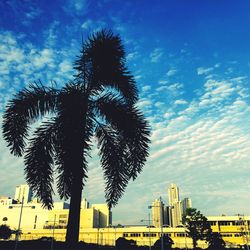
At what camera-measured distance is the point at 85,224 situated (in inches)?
5340

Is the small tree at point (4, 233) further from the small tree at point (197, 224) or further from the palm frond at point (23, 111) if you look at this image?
the palm frond at point (23, 111)

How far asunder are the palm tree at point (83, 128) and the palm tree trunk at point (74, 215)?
28 millimetres

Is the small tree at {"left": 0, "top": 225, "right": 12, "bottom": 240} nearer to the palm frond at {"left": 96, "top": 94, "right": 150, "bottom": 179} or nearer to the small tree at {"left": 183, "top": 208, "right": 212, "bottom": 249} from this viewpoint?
the small tree at {"left": 183, "top": 208, "right": 212, "bottom": 249}

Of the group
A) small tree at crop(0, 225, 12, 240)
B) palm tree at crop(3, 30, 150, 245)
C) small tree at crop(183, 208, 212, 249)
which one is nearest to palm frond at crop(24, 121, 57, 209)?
palm tree at crop(3, 30, 150, 245)

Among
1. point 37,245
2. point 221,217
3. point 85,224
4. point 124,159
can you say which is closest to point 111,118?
point 124,159

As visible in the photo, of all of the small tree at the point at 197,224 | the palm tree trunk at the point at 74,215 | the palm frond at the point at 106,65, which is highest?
the palm frond at the point at 106,65

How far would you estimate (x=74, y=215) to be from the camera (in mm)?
8039

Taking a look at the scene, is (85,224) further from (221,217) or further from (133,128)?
(133,128)

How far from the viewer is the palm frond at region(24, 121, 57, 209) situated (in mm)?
8867

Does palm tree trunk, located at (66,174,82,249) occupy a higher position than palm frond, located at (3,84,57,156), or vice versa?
palm frond, located at (3,84,57,156)

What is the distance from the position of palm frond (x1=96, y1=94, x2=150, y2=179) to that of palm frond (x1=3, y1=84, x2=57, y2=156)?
68.2 inches

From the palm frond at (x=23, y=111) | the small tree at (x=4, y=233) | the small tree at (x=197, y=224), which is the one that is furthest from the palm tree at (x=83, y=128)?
the small tree at (x=4, y=233)

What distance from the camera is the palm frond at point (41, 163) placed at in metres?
8.87

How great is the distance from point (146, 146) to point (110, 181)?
5.53 ft
